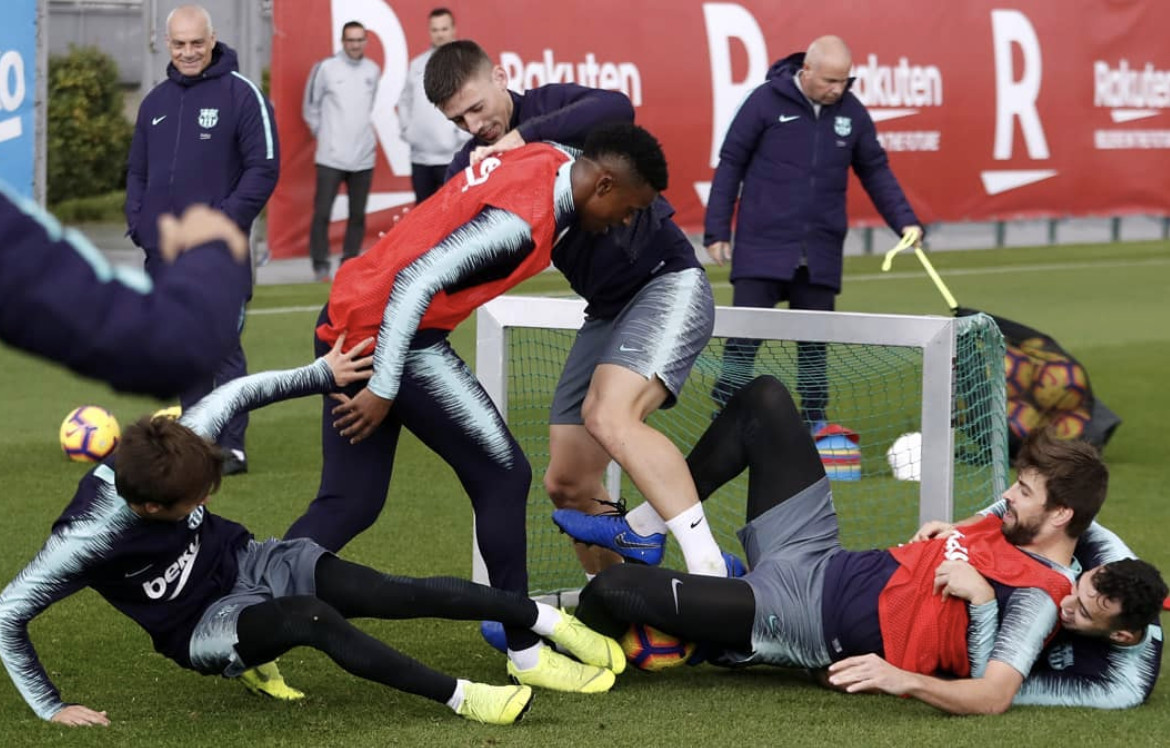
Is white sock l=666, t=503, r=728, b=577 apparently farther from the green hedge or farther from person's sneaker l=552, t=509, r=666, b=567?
the green hedge

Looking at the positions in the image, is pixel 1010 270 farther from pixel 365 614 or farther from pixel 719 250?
pixel 365 614

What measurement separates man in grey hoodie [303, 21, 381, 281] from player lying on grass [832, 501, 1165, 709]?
10.9 metres

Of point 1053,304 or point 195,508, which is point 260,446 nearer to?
point 195,508

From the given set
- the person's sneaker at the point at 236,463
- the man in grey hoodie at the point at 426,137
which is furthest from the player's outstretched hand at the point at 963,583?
the man in grey hoodie at the point at 426,137

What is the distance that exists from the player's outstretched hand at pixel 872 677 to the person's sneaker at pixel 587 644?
693 millimetres

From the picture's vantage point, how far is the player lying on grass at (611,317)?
5297 mm

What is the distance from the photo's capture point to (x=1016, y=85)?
20812mm

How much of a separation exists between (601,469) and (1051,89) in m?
16.8

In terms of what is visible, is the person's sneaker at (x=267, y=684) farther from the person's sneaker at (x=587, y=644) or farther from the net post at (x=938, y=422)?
the net post at (x=938, y=422)

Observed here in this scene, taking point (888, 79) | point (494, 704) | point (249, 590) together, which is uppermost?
point (888, 79)

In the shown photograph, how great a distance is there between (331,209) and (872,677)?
37.5 ft

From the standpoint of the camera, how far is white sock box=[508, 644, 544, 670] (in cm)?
510

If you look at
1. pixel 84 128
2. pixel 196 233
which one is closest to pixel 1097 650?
pixel 196 233

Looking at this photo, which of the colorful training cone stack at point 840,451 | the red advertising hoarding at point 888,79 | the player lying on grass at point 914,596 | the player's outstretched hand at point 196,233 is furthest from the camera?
the red advertising hoarding at point 888,79
